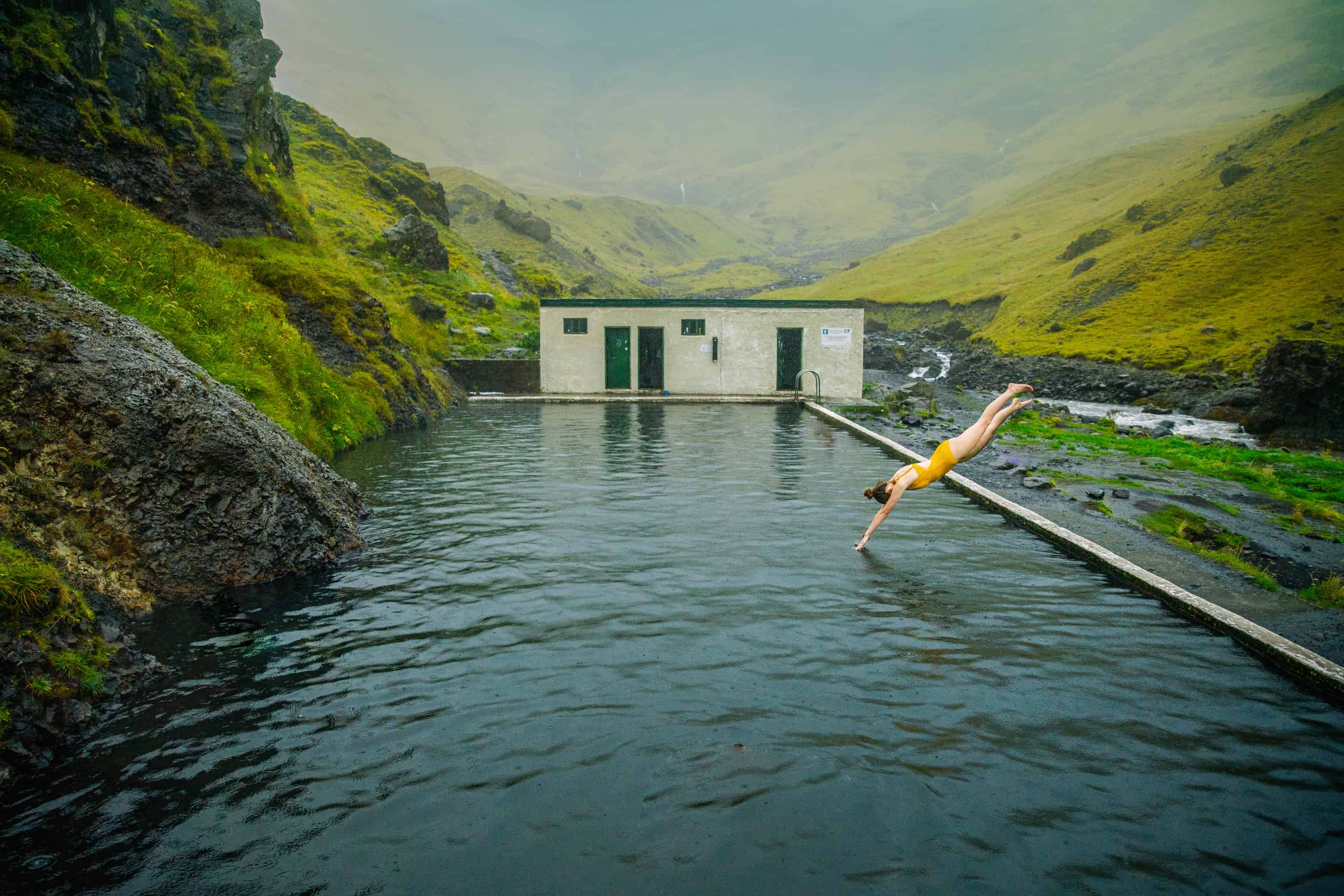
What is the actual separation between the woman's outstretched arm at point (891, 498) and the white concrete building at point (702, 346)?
24133 mm

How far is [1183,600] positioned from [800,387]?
26695 millimetres

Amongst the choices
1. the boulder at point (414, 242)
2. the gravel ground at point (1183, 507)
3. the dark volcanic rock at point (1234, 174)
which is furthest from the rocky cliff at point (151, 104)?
the dark volcanic rock at point (1234, 174)

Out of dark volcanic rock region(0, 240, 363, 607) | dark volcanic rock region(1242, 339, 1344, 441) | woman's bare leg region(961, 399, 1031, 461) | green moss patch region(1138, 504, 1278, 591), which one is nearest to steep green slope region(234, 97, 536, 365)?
dark volcanic rock region(0, 240, 363, 607)

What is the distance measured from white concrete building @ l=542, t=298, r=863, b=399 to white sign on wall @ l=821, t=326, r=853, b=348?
3 centimetres

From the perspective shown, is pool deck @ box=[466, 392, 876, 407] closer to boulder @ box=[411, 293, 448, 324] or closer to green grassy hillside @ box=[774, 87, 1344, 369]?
boulder @ box=[411, 293, 448, 324]

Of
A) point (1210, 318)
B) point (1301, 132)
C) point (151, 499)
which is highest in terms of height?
point (1301, 132)

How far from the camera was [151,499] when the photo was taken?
762 centimetres

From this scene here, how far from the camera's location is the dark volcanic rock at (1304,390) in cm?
2670

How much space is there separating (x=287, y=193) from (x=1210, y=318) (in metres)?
62.1

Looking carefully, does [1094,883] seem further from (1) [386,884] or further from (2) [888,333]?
(2) [888,333]

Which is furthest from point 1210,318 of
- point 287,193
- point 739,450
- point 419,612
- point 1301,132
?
point 419,612

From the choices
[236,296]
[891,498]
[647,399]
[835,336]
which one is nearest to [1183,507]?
A: [891,498]

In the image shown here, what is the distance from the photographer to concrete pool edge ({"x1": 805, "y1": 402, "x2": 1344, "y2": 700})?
6.18 meters

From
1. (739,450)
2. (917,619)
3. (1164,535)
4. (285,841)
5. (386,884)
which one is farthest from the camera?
(739,450)
